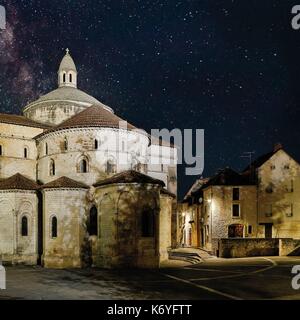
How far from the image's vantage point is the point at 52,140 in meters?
36.2

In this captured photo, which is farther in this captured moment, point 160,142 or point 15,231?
point 160,142

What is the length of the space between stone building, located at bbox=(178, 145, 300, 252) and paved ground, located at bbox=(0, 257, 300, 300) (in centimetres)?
1213

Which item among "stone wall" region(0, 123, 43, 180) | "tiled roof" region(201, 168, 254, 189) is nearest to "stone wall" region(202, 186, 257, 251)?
"tiled roof" region(201, 168, 254, 189)

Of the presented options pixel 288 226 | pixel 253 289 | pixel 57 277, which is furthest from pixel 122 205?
pixel 288 226

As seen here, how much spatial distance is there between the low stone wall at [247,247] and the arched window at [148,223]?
8.69m

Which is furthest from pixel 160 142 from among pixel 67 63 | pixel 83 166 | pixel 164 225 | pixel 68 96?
pixel 83 166

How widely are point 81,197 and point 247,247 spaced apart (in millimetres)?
15987

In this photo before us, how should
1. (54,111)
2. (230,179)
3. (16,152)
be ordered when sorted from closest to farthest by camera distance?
(16,152)
(54,111)
(230,179)

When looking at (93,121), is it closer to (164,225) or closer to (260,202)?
(164,225)

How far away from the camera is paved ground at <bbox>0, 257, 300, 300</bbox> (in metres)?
20.2

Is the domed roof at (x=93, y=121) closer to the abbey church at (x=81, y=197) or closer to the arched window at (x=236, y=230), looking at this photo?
the abbey church at (x=81, y=197)

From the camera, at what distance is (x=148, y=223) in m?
32.5
